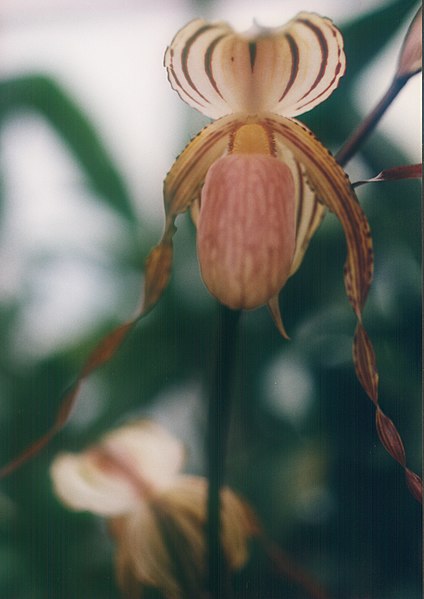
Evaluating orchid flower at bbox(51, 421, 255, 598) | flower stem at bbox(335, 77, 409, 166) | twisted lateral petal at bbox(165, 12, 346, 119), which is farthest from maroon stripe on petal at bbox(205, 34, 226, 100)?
orchid flower at bbox(51, 421, 255, 598)

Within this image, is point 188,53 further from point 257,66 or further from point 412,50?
point 412,50

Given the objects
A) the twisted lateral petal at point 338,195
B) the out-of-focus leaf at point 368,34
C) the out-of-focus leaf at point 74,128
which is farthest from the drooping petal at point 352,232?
the out-of-focus leaf at point 74,128

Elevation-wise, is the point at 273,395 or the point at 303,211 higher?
the point at 303,211

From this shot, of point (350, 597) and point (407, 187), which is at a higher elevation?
point (407, 187)

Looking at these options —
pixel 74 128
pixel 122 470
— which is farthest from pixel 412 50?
pixel 122 470

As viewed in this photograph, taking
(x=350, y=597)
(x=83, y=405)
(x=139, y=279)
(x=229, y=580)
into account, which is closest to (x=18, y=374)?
(x=83, y=405)

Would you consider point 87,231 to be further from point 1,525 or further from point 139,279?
point 1,525

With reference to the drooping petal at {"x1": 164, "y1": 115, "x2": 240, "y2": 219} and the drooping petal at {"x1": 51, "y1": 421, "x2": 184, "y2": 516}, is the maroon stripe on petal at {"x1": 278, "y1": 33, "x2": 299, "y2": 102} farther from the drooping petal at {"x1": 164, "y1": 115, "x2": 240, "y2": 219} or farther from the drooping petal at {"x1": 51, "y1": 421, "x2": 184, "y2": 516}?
the drooping petal at {"x1": 51, "y1": 421, "x2": 184, "y2": 516}
